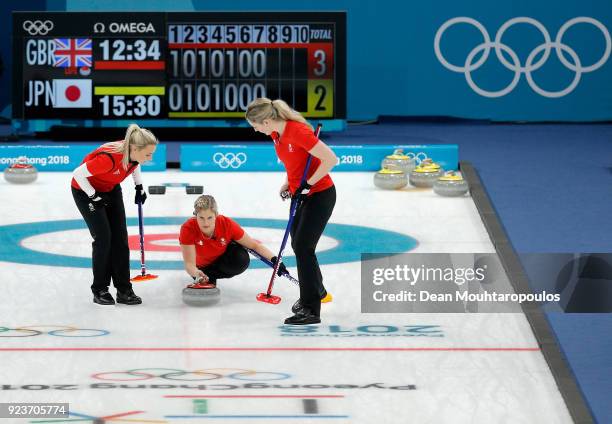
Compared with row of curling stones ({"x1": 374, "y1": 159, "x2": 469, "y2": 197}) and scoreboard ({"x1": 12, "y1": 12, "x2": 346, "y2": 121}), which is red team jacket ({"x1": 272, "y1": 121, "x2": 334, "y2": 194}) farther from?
scoreboard ({"x1": 12, "y1": 12, "x2": 346, "y2": 121})

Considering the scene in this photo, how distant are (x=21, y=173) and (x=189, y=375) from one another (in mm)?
8047

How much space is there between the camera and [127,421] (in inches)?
236

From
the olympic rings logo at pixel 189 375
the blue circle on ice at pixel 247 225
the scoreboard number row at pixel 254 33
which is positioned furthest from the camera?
the scoreboard number row at pixel 254 33

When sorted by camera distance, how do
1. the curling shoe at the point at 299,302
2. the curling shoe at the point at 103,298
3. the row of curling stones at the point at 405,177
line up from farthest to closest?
the row of curling stones at the point at 405,177, the curling shoe at the point at 103,298, the curling shoe at the point at 299,302

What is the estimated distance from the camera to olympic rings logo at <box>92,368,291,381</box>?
6.73 meters

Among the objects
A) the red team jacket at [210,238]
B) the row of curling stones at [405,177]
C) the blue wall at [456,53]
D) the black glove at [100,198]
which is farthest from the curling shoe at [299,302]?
the blue wall at [456,53]

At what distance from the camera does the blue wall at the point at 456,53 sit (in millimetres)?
20734

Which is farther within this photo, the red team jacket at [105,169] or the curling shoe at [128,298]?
the curling shoe at [128,298]

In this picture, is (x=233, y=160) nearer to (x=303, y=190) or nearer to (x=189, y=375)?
(x=303, y=190)

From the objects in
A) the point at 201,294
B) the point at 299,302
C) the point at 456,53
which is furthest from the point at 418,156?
the point at 299,302

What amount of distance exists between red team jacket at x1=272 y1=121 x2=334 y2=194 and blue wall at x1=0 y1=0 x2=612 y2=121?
13196 millimetres

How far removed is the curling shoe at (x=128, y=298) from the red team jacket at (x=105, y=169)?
0.80 metres

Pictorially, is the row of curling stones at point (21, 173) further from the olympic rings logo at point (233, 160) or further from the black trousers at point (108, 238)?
the black trousers at point (108, 238)

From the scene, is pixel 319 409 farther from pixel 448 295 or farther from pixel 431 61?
pixel 431 61
